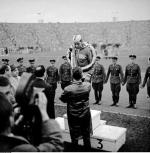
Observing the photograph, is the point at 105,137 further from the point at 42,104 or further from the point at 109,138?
the point at 42,104

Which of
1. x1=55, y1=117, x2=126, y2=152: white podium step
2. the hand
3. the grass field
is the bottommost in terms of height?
the grass field

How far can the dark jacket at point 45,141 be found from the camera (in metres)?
2.05

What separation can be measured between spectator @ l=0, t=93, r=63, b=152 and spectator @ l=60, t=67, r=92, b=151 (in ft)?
9.16

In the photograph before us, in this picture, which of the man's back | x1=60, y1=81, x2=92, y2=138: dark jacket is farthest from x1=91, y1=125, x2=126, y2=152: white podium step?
the man's back

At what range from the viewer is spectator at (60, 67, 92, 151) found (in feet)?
16.4

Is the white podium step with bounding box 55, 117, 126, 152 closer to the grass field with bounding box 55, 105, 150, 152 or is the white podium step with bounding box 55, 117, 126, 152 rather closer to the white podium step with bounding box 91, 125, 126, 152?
the white podium step with bounding box 91, 125, 126, 152

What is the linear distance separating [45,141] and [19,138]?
0.73ft

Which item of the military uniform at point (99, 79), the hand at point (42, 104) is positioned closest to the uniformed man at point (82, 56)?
the military uniform at point (99, 79)

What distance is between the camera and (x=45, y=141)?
2.21m

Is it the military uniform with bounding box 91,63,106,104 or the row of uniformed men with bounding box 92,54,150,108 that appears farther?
the military uniform with bounding box 91,63,106,104

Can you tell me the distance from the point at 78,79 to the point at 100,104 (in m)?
4.97

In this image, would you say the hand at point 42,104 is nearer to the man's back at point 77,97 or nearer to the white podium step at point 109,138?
the man's back at point 77,97

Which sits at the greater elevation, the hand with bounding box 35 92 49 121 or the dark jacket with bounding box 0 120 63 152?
the hand with bounding box 35 92 49 121

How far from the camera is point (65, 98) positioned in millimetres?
5098
